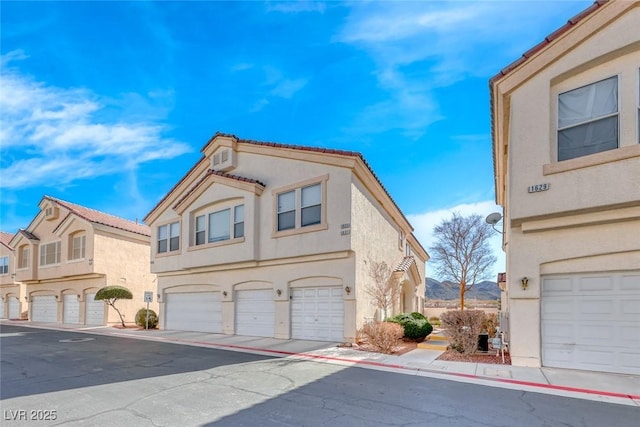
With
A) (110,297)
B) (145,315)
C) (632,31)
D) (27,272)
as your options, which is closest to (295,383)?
(632,31)

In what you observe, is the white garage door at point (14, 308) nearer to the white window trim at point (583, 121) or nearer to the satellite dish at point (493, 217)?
the satellite dish at point (493, 217)

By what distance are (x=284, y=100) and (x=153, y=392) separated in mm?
13595

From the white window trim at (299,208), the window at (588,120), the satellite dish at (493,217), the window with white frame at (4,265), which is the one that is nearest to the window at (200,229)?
the white window trim at (299,208)

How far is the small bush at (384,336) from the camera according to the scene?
1256cm

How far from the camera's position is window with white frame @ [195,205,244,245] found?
59.6 feet

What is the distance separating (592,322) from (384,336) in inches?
220

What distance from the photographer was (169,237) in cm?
2216

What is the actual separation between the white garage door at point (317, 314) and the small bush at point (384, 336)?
2.10 m

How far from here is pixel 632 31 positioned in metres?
9.00

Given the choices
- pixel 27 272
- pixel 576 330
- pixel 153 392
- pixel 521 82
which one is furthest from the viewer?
pixel 27 272

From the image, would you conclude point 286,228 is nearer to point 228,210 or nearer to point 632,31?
point 228,210

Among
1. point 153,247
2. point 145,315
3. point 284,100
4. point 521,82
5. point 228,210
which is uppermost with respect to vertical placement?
point 284,100

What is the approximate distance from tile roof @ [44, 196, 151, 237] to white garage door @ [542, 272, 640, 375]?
26.8 metres

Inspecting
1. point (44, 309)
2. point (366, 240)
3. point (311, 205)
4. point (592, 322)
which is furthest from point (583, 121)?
point (44, 309)
